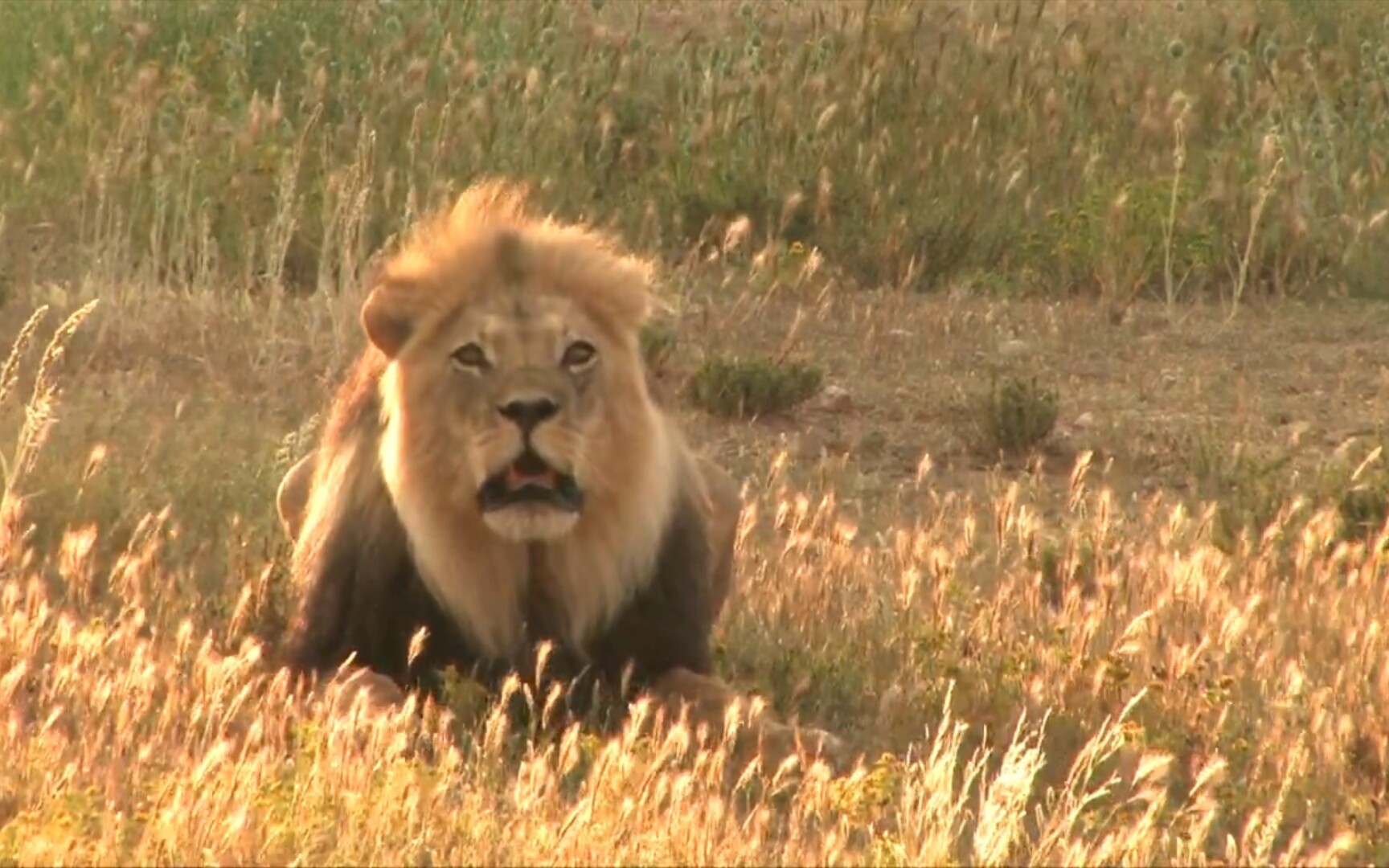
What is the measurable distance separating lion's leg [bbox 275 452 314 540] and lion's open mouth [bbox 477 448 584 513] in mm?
1393

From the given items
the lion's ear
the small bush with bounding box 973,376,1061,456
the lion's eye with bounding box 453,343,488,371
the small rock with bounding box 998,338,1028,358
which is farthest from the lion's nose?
the small rock with bounding box 998,338,1028,358

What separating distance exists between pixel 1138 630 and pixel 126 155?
6.92 meters

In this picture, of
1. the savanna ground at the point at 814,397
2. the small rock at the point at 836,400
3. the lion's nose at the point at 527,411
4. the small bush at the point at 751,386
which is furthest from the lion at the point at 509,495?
the small rock at the point at 836,400

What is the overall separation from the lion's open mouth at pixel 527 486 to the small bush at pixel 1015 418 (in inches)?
163

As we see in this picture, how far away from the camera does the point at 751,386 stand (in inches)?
419

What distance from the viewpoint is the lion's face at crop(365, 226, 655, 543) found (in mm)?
6281

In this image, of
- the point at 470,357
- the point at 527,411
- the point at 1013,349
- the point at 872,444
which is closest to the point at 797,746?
the point at 527,411

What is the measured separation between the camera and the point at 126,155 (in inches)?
508

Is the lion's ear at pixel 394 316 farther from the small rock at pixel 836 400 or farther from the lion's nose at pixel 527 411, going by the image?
the small rock at pixel 836 400

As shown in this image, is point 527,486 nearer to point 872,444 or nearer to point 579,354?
point 579,354

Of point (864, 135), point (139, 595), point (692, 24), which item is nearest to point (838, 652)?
point (139, 595)

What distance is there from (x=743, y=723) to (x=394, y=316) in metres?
1.16

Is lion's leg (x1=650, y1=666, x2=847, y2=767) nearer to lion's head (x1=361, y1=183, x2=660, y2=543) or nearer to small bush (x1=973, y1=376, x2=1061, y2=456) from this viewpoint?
lion's head (x1=361, y1=183, x2=660, y2=543)

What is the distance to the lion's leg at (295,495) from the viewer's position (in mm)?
7641
